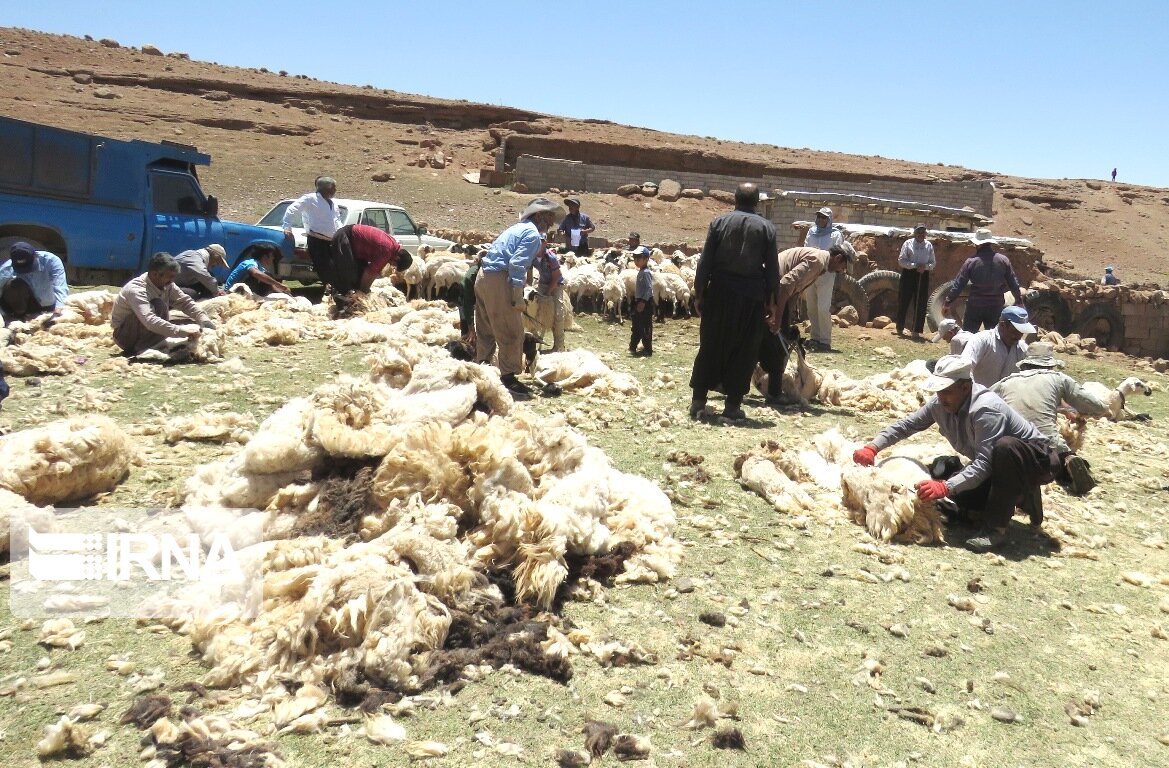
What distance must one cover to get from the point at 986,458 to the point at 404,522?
3221mm

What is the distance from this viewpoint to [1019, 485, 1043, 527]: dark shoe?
5215 mm

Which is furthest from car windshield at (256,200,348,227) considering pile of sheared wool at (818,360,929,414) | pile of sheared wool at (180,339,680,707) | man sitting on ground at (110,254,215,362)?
pile of sheared wool at (180,339,680,707)

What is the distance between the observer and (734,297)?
7305 mm

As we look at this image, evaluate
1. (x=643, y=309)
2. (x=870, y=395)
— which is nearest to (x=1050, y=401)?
(x=870, y=395)

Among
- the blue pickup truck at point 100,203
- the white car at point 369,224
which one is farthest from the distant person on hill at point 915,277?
the blue pickup truck at point 100,203

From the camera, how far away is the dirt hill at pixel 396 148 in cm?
3288

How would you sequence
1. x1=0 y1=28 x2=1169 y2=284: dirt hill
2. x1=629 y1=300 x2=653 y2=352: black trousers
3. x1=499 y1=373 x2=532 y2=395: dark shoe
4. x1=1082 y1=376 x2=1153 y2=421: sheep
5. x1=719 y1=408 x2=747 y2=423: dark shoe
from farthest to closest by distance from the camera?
x1=0 y1=28 x2=1169 y2=284: dirt hill < x1=629 y1=300 x2=653 y2=352: black trousers < x1=1082 y1=376 x2=1153 y2=421: sheep < x1=499 y1=373 x2=532 y2=395: dark shoe < x1=719 y1=408 x2=747 y2=423: dark shoe

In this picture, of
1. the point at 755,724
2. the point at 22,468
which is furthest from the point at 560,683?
the point at 22,468

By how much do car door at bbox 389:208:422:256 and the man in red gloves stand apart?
11.0m

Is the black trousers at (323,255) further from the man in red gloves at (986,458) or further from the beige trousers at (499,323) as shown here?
the man in red gloves at (986,458)

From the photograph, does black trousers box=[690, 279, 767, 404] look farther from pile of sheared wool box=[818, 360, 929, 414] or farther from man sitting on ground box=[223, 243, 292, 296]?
man sitting on ground box=[223, 243, 292, 296]

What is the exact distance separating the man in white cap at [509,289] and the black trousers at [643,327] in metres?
2.92

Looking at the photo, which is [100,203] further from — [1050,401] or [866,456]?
[1050,401]

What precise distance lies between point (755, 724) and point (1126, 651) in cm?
196
